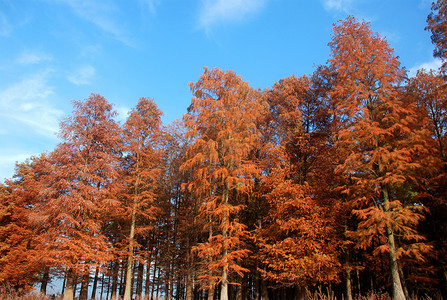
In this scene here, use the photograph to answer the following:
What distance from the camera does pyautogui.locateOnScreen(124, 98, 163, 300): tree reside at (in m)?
20.0

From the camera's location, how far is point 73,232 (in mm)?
16156

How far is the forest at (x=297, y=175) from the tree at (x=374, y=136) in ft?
0.27

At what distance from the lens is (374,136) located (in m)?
14.2

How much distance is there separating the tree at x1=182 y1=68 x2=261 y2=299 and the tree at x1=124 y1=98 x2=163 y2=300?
5430mm

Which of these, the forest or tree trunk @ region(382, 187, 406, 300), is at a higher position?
the forest

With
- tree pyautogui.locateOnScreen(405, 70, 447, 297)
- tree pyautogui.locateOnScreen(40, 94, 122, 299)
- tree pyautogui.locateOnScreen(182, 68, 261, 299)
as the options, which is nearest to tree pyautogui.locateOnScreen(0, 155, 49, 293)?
tree pyautogui.locateOnScreen(40, 94, 122, 299)

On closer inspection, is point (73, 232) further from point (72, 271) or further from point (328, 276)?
point (328, 276)

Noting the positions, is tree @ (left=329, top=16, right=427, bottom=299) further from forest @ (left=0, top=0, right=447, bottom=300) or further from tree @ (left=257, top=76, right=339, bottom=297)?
tree @ (left=257, top=76, right=339, bottom=297)

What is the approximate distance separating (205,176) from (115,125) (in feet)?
27.5

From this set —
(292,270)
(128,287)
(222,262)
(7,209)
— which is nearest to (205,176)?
(222,262)

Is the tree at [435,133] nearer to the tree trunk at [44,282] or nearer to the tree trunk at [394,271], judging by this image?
the tree trunk at [394,271]

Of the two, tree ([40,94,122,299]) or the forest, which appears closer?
the forest

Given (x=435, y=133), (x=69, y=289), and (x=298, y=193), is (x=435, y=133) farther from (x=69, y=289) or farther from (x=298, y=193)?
(x=69, y=289)

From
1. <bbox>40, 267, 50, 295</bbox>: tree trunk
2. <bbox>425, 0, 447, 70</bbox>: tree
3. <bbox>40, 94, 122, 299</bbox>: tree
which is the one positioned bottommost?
<bbox>40, 267, 50, 295</bbox>: tree trunk
